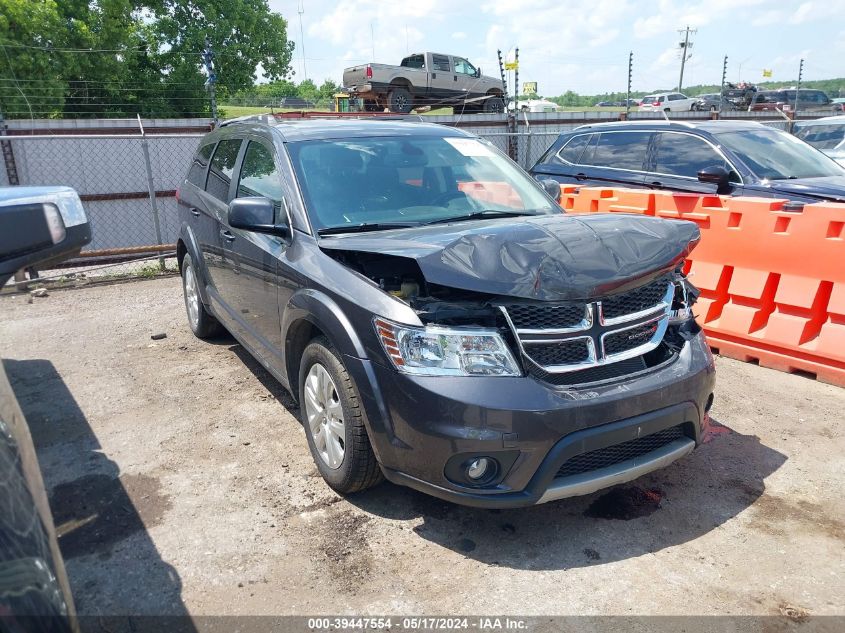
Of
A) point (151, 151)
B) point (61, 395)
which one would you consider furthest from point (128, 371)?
point (151, 151)

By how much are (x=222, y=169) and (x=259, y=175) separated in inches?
34.9

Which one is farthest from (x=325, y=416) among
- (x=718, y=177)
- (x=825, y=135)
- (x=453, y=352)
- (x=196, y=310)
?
(x=825, y=135)

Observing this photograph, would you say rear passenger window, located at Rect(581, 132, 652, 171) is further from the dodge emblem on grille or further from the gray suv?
the dodge emblem on grille

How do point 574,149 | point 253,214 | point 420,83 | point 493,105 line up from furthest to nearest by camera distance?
point 493,105, point 420,83, point 574,149, point 253,214

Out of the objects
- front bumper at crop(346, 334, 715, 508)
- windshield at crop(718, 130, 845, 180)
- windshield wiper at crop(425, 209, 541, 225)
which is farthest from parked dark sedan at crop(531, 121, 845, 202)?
front bumper at crop(346, 334, 715, 508)

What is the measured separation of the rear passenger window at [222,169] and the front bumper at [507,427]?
2452 mm

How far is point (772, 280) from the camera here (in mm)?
5418

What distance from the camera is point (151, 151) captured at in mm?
13711

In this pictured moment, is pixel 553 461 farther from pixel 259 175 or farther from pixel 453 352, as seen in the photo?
pixel 259 175

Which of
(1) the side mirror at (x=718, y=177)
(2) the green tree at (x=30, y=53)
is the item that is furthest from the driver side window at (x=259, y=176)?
(2) the green tree at (x=30, y=53)

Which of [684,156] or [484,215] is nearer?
[484,215]

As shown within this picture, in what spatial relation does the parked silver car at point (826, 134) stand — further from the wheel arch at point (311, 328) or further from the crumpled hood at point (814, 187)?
the wheel arch at point (311, 328)

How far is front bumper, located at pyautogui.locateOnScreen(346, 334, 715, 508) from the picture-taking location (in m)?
2.82

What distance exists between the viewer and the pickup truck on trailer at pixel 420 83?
24.0 m
